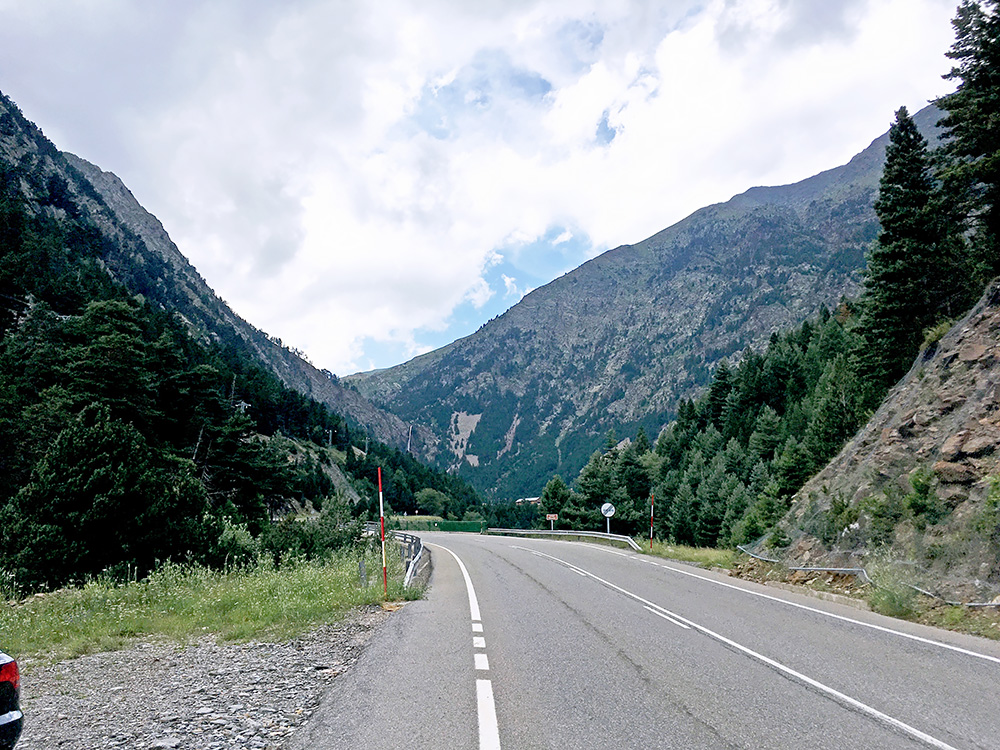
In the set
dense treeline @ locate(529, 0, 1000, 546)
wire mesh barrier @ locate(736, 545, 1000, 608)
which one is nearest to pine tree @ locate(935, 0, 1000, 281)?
dense treeline @ locate(529, 0, 1000, 546)

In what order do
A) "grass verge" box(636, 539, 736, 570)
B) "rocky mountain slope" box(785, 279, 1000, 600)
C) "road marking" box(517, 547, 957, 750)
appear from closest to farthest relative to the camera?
"road marking" box(517, 547, 957, 750) → "rocky mountain slope" box(785, 279, 1000, 600) → "grass verge" box(636, 539, 736, 570)

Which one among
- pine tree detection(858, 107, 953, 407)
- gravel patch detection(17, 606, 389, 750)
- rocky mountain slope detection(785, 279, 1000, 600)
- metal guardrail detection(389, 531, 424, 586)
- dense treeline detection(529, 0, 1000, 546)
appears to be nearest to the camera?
gravel patch detection(17, 606, 389, 750)

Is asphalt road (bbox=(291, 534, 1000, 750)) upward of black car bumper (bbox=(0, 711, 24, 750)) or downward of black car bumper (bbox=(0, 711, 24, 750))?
downward

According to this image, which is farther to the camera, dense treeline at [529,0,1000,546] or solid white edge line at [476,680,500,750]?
dense treeline at [529,0,1000,546]

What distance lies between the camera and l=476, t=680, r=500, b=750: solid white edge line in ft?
15.1

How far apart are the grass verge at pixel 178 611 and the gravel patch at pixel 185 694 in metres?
0.65

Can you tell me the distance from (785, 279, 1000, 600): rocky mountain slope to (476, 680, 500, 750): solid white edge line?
30.3 feet

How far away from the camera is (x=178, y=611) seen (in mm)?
11195

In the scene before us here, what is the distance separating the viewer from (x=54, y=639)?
9.11 meters

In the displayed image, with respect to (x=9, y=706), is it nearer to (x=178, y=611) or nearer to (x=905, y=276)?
(x=178, y=611)

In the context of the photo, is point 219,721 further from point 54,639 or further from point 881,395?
point 881,395

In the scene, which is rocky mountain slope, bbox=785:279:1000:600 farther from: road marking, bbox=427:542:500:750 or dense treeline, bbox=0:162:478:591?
dense treeline, bbox=0:162:478:591

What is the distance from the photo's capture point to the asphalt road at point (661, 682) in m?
4.84

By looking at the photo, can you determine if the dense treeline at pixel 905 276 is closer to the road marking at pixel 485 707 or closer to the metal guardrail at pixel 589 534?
the metal guardrail at pixel 589 534
